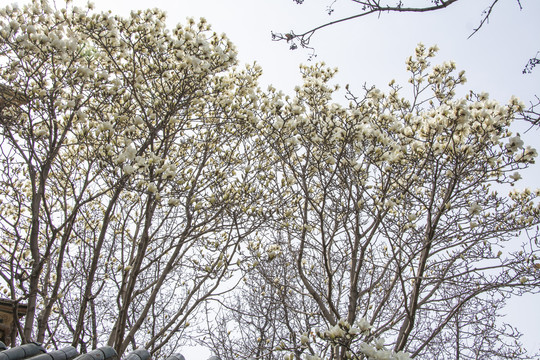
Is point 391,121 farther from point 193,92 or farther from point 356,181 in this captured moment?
point 193,92

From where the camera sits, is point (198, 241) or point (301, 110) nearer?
point (301, 110)

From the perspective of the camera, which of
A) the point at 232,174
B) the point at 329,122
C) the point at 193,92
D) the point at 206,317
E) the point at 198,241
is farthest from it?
the point at 206,317

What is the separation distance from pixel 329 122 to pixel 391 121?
2.17ft

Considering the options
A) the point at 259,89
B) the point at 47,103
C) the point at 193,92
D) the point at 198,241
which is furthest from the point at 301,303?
the point at 47,103

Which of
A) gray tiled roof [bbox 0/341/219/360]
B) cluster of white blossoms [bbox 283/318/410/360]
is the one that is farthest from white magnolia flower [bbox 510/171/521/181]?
gray tiled roof [bbox 0/341/219/360]

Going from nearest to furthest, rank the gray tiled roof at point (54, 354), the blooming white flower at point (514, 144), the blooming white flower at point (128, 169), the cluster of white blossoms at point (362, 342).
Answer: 1. the cluster of white blossoms at point (362, 342)
2. the gray tiled roof at point (54, 354)
3. the blooming white flower at point (514, 144)
4. the blooming white flower at point (128, 169)

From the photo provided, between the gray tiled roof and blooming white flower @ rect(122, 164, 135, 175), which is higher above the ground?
blooming white flower @ rect(122, 164, 135, 175)

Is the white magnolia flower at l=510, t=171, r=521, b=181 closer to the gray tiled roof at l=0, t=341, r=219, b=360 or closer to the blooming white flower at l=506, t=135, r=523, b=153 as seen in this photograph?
the blooming white flower at l=506, t=135, r=523, b=153

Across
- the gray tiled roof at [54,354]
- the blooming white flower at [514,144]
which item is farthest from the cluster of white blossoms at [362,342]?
the blooming white flower at [514,144]

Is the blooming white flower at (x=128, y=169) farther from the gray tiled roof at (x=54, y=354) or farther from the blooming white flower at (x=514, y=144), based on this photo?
the blooming white flower at (x=514, y=144)

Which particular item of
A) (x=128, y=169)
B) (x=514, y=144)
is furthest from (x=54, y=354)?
(x=514, y=144)

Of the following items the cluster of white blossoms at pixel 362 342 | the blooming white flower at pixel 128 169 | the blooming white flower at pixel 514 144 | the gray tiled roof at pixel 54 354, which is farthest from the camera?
the blooming white flower at pixel 128 169

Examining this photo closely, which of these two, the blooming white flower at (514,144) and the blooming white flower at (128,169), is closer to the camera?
the blooming white flower at (514,144)

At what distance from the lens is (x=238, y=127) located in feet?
18.6
